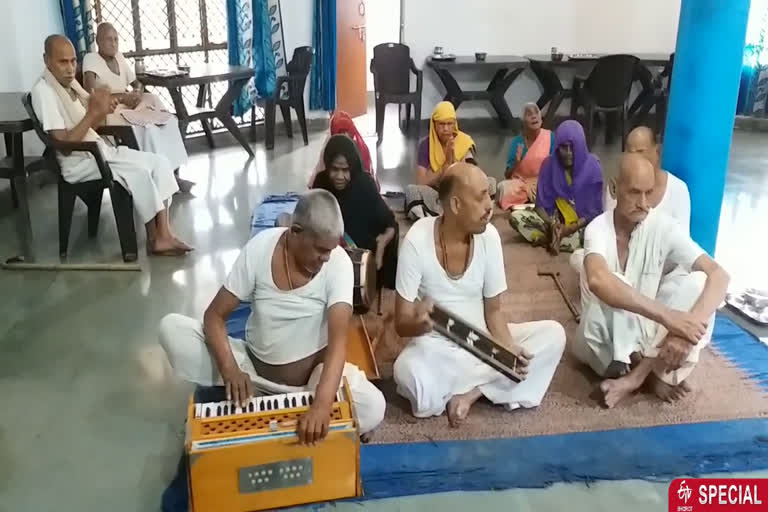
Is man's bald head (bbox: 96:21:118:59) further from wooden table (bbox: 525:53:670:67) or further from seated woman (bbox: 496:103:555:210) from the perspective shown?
wooden table (bbox: 525:53:670:67)

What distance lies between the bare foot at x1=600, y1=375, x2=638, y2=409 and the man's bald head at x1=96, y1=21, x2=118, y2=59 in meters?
4.30

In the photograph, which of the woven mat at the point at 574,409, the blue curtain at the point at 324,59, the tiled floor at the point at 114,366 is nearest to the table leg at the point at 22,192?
the tiled floor at the point at 114,366

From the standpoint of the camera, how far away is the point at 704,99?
3350mm

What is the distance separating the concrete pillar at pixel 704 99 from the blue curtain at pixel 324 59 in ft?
15.8

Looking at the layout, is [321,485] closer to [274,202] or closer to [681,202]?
[681,202]


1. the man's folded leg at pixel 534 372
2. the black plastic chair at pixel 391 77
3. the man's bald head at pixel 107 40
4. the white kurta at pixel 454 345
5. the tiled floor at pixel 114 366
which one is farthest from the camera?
the black plastic chair at pixel 391 77

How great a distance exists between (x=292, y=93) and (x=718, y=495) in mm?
5822

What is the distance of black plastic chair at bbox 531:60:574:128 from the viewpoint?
790cm

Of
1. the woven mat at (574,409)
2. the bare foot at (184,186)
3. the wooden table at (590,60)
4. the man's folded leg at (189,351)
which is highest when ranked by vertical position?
the wooden table at (590,60)

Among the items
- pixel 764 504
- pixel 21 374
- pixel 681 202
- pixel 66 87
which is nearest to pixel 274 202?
pixel 66 87

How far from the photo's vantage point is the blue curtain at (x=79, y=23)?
609cm

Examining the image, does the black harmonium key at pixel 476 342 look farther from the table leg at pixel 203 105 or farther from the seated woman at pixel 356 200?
the table leg at pixel 203 105

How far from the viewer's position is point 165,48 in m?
7.11

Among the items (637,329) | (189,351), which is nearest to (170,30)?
(189,351)
